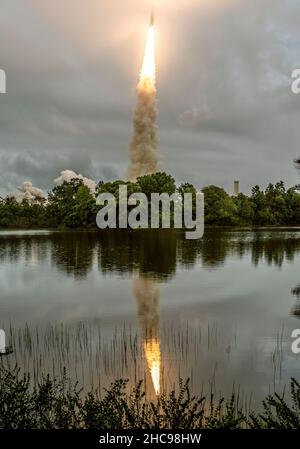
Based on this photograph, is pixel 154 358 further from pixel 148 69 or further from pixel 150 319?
pixel 148 69

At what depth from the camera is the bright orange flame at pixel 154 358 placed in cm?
1381

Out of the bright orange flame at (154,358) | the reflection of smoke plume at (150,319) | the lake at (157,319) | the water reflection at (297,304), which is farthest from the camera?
the water reflection at (297,304)

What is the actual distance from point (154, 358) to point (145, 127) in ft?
323

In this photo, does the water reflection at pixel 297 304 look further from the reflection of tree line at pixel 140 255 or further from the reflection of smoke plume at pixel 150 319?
the reflection of tree line at pixel 140 255

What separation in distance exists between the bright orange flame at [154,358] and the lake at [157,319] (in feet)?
0.11

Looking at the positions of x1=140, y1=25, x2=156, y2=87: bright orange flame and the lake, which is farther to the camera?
x1=140, y1=25, x2=156, y2=87: bright orange flame

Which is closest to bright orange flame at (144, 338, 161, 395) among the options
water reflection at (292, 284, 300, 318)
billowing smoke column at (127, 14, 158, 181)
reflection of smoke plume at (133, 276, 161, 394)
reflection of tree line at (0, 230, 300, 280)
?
reflection of smoke plume at (133, 276, 161, 394)

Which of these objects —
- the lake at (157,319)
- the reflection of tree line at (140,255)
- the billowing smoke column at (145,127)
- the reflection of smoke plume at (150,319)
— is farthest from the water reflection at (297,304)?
the billowing smoke column at (145,127)

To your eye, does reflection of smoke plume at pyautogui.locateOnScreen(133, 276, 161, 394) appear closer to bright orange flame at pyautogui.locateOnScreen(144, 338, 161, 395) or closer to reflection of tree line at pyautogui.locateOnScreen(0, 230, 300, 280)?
bright orange flame at pyautogui.locateOnScreen(144, 338, 161, 395)

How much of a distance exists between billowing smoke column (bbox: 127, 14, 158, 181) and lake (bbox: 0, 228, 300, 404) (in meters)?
54.3

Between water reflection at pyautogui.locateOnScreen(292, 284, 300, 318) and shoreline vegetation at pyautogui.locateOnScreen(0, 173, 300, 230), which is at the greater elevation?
shoreline vegetation at pyautogui.locateOnScreen(0, 173, 300, 230)

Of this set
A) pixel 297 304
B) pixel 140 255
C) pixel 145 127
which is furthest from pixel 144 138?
pixel 297 304

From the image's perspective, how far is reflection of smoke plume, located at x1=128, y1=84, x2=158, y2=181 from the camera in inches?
4023

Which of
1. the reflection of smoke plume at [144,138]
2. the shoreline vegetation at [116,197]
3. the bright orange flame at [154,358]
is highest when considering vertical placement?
the reflection of smoke plume at [144,138]
